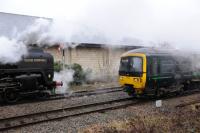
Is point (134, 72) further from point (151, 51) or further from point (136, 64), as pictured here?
point (151, 51)

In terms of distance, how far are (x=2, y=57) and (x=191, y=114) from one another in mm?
7136

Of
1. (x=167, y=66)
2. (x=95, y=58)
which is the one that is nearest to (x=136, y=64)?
(x=167, y=66)

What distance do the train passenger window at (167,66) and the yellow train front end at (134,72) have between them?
3.57 ft

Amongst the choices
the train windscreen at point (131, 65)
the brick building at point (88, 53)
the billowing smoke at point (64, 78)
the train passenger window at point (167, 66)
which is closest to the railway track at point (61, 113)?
the train windscreen at point (131, 65)

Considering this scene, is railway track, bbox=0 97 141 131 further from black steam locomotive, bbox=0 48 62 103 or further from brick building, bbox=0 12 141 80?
brick building, bbox=0 12 141 80

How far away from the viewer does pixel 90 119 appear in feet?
32.0

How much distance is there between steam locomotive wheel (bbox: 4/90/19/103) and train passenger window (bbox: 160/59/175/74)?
605cm

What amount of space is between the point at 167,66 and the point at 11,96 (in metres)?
6.60

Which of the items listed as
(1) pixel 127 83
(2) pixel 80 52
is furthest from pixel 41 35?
(2) pixel 80 52

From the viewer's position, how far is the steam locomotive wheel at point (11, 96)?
12.2 meters

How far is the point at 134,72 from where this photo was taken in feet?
42.0

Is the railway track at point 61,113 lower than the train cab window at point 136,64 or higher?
lower

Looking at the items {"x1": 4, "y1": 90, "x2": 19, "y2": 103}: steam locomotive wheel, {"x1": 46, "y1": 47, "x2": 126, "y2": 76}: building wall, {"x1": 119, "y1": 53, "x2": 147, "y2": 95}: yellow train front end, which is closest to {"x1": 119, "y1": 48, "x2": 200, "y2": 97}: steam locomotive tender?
{"x1": 119, "y1": 53, "x2": 147, "y2": 95}: yellow train front end

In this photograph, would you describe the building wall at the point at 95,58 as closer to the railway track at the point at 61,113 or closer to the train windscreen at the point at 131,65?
the train windscreen at the point at 131,65
